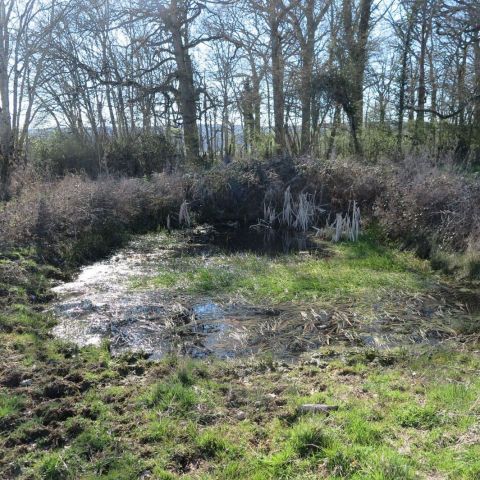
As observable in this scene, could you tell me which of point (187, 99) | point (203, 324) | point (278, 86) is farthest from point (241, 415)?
point (187, 99)

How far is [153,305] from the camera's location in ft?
26.4

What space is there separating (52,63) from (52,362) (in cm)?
1993

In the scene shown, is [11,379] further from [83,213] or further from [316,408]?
[83,213]

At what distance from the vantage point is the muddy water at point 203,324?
6508 millimetres

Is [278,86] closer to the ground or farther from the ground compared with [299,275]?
farther from the ground

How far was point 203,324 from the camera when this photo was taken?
23.9 feet

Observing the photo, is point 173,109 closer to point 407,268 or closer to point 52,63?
point 52,63

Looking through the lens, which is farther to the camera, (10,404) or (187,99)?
(187,99)

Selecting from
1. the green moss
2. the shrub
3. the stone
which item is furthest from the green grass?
the green moss

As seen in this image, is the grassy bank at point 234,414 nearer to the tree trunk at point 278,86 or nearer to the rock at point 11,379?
the rock at point 11,379

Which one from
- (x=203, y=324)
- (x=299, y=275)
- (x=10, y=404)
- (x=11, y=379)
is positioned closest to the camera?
(x=10, y=404)

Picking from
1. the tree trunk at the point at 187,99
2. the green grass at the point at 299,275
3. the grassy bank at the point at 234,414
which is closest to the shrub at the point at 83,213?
the green grass at the point at 299,275

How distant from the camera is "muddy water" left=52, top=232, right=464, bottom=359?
6.51 meters

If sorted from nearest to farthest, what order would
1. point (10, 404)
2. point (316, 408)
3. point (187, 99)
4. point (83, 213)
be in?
point (316, 408)
point (10, 404)
point (83, 213)
point (187, 99)
